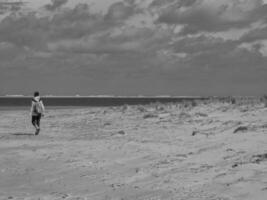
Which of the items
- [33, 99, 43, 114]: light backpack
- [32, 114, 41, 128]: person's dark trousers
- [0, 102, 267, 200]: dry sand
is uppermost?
[33, 99, 43, 114]: light backpack

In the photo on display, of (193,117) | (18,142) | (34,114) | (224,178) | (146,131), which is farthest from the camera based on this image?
(193,117)

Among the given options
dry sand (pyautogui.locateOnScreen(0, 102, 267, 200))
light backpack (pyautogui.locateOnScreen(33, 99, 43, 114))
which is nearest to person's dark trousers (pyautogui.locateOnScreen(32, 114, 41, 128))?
light backpack (pyautogui.locateOnScreen(33, 99, 43, 114))

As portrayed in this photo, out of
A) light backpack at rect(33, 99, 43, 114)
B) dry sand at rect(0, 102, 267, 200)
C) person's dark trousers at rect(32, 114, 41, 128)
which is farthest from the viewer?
person's dark trousers at rect(32, 114, 41, 128)

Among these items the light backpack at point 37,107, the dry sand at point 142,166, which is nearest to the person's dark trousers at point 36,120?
the light backpack at point 37,107

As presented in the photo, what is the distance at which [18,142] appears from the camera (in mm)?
21953

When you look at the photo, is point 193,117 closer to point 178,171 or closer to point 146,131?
point 146,131

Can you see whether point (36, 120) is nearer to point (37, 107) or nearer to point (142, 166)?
point (37, 107)

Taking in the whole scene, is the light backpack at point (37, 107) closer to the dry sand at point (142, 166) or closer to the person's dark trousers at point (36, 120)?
the person's dark trousers at point (36, 120)

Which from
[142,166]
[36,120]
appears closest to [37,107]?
[36,120]

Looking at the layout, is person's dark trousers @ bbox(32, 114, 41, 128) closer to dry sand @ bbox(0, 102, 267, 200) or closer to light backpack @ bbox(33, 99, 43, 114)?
light backpack @ bbox(33, 99, 43, 114)

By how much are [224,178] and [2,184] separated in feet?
16.5

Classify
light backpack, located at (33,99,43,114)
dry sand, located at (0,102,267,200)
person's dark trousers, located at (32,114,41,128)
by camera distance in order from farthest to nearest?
person's dark trousers, located at (32,114,41,128), light backpack, located at (33,99,43,114), dry sand, located at (0,102,267,200)

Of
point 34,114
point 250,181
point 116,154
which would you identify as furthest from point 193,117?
point 250,181

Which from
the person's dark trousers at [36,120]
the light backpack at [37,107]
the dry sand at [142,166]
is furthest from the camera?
the person's dark trousers at [36,120]
